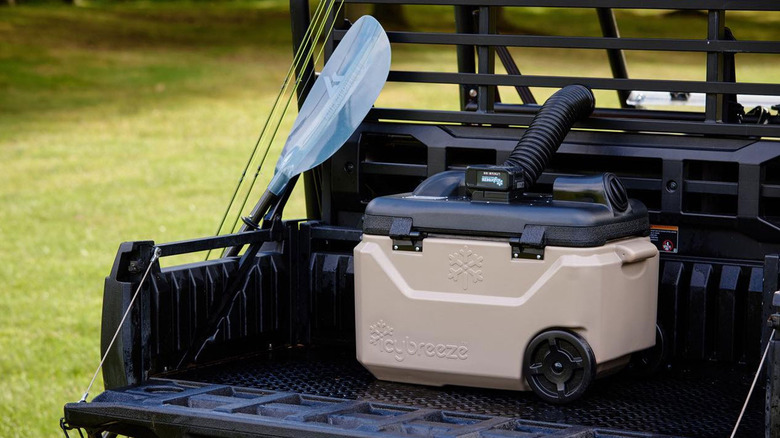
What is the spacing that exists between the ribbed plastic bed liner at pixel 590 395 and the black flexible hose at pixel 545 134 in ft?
1.74

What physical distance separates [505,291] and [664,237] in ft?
1.94

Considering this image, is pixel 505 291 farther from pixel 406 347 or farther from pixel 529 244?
pixel 406 347

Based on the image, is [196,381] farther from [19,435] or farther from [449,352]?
[19,435]

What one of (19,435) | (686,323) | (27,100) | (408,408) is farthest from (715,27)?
(27,100)

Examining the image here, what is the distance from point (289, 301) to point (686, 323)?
44.1 inches

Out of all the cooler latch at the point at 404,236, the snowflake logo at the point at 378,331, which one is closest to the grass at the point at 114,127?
the snowflake logo at the point at 378,331

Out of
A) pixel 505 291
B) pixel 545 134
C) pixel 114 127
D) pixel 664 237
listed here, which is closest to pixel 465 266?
pixel 505 291

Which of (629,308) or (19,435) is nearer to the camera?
(629,308)

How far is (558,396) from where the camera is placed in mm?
2779

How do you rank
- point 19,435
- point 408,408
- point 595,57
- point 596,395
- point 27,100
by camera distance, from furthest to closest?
point 595,57, point 27,100, point 19,435, point 596,395, point 408,408

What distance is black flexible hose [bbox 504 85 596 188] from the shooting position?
2.92 meters

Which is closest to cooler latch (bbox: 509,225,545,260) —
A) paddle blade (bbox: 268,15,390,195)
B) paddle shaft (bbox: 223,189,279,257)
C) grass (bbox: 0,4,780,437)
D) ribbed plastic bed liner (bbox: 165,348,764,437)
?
ribbed plastic bed liner (bbox: 165,348,764,437)

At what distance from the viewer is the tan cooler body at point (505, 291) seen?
2.70m

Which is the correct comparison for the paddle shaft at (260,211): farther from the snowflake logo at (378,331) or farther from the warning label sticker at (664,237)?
the warning label sticker at (664,237)
